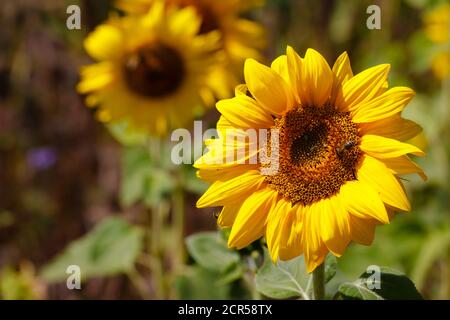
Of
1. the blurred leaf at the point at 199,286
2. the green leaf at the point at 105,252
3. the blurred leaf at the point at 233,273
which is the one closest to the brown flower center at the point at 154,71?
the green leaf at the point at 105,252

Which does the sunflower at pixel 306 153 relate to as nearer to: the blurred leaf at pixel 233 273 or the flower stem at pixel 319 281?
the flower stem at pixel 319 281

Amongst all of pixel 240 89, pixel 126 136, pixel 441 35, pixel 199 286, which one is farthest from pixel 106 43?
pixel 441 35

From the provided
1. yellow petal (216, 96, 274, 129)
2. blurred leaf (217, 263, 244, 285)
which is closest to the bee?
yellow petal (216, 96, 274, 129)

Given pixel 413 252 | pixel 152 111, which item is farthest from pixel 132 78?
pixel 413 252

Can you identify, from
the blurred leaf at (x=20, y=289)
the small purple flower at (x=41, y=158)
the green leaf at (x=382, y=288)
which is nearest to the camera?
the green leaf at (x=382, y=288)
